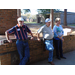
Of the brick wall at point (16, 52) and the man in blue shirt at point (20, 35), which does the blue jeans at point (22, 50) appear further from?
the brick wall at point (16, 52)

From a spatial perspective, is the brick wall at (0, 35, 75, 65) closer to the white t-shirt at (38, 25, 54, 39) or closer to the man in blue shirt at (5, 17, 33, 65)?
the man in blue shirt at (5, 17, 33, 65)

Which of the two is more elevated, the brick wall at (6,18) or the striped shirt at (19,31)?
the brick wall at (6,18)

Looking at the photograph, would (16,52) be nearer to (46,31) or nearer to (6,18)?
(46,31)

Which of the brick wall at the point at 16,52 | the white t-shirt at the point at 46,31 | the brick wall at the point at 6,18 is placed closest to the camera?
the brick wall at the point at 16,52

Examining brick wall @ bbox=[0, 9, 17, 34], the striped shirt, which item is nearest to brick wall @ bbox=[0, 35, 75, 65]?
the striped shirt

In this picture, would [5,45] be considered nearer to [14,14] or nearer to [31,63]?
[31,63]

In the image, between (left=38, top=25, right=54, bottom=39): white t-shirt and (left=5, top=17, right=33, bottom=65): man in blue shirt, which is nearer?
(left=5, top=17, right=33, bottom=65): man in blue shirt

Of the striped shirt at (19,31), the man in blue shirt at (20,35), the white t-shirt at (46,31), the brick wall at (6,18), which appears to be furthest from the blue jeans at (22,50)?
the brick wall at (6,18)

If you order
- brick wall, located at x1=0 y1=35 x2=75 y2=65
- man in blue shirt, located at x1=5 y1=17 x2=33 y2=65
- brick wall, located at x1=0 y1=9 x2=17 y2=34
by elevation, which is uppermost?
brick wall, located at x1=0 y1=9 x2=17 y2=34

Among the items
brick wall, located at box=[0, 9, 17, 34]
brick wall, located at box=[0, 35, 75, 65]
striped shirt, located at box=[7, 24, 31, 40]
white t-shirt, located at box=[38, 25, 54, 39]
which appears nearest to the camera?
striped shirt, located at box=[7, 24, 31, 40]

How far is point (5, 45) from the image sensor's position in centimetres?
329

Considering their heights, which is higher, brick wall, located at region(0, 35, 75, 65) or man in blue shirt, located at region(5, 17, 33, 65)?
man in blue shirt, located at region(5, 17, 33, 65)
